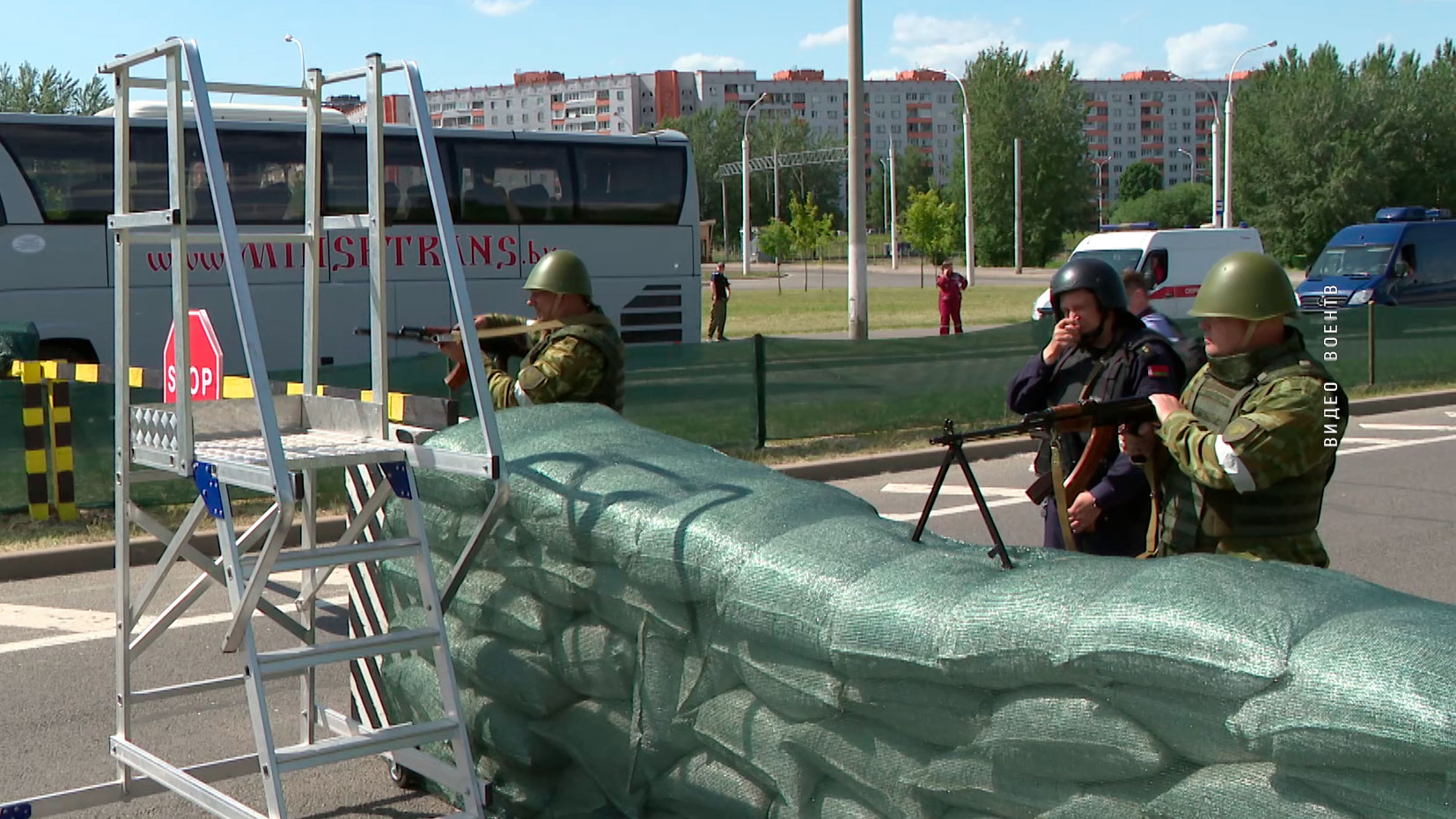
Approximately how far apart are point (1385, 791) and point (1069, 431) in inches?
69.2

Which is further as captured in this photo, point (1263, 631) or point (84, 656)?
point (84, 656)

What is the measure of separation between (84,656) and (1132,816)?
229 inches

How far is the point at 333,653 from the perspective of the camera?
12.4 feet

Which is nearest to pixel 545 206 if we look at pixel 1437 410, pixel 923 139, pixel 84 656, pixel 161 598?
pixel 1437 410

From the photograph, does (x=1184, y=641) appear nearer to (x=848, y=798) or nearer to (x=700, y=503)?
(x=848, y=798)

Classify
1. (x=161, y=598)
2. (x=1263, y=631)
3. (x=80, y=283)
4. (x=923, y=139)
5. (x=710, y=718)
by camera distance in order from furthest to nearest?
(x=923, y=139) < (x=80, y=283) < (x=161, y=598) < (x=710, y=718) < (x=1263, y=631)

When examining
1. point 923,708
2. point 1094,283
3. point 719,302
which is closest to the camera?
point 923,708

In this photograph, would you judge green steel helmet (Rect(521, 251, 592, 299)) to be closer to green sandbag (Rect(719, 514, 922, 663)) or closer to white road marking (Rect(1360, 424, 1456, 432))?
green sandbag (Rect(719, 514, 922, 663))

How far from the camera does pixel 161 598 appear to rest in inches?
338

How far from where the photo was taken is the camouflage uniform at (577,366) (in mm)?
5695

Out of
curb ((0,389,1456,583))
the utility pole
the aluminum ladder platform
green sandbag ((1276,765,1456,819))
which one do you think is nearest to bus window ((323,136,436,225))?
the utility pole

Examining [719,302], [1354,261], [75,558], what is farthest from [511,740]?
[1354,261]

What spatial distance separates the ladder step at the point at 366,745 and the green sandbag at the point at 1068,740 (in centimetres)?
155

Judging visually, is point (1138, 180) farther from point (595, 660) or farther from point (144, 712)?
point (595, 660)
